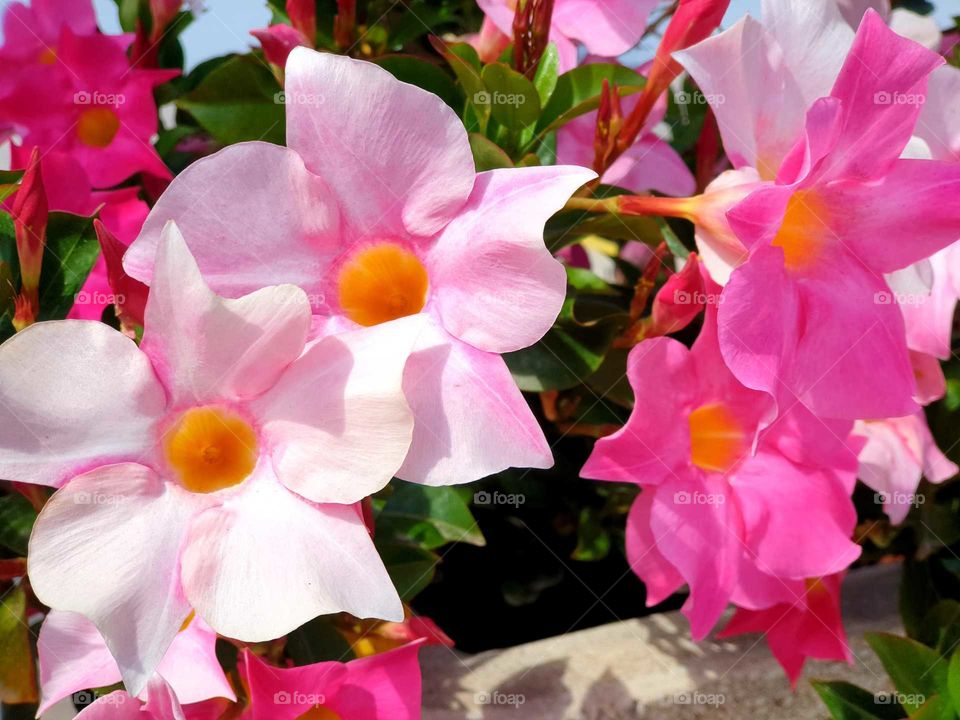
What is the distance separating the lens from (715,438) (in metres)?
0.66

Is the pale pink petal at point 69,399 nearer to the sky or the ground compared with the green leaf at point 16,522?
nearer to the sky

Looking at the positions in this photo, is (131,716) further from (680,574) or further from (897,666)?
(897,666)

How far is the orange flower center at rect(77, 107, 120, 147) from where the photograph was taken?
0.70 meters

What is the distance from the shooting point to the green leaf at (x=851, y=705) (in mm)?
718

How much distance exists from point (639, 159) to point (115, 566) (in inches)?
21.5

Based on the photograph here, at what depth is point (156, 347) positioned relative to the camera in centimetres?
41

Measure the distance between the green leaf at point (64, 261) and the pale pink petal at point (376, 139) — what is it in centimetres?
22

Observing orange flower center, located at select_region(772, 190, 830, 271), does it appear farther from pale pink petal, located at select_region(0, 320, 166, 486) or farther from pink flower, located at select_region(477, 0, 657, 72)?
pale pink petal, located at select_region(0, 320, 166, 486)

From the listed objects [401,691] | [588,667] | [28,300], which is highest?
[28,300]

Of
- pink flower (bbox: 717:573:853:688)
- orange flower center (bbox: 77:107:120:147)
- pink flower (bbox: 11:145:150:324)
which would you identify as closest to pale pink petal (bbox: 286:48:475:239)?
pink flower (bbox: 11:145:150:324)

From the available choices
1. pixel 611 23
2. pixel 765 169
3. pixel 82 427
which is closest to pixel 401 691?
pixel 82 427

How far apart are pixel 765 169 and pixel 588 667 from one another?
1.51ft

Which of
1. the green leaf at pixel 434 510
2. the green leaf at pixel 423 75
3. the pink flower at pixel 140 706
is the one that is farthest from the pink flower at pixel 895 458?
the pink flower at pixel 140 706

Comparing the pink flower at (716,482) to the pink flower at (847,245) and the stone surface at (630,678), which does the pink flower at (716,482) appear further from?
the stone surface at (630,678)
